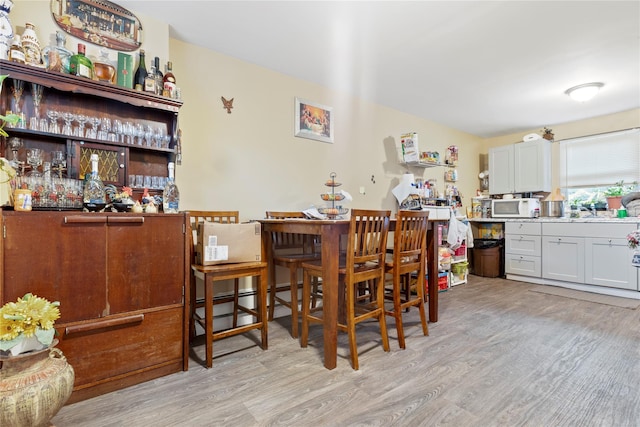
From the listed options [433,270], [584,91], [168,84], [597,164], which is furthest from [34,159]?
[597,164]

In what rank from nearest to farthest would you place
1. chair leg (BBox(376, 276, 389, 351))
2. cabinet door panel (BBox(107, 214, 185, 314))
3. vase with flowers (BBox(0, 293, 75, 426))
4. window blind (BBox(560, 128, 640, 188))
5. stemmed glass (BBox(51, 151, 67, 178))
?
vase with flowers (BBox(0, 293, 75, 426))
cabinet door panel (BBox(107, 214, 185, 314))
stemmed glass (BBox(51, 151, 67, 178))
chair leg (BBox(376, 276, 389, 351))
window blind (BBox(560, 128, 640, 188))

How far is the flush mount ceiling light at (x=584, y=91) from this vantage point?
3.40 m

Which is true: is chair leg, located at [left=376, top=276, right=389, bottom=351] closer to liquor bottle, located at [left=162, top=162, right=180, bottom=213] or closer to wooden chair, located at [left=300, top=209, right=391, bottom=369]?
wooden chair, located at [left=300, top=209, right=391, bottom=369]

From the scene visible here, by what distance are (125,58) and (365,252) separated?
84.3 inches

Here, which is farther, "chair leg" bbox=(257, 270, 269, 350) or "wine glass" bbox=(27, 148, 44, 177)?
"chair leg" bbox=(257, 270, 269, 350)

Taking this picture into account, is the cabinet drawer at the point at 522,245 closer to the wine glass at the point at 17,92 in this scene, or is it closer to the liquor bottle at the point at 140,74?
the liquor bottle at the point at 140,74

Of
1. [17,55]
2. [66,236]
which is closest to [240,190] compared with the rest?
[66,236]

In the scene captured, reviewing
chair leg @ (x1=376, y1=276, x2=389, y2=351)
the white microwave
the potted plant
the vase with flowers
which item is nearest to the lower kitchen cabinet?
the vase with flowers

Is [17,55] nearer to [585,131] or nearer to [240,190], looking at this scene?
[240,190]

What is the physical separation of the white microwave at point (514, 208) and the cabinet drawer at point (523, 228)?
0.52 ft

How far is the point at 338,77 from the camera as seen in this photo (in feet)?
10.8

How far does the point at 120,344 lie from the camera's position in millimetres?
1683

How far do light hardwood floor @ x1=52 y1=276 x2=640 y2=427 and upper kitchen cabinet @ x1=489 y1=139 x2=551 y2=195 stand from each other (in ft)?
8.72

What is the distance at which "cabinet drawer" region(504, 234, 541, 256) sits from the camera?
440cm
